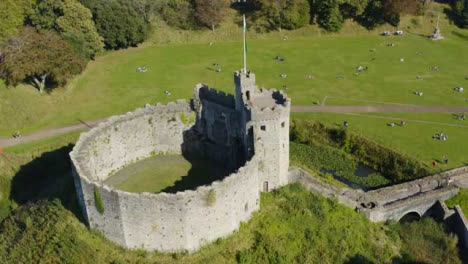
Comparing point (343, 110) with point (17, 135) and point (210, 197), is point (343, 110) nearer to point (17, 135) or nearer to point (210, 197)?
point (210, 197)

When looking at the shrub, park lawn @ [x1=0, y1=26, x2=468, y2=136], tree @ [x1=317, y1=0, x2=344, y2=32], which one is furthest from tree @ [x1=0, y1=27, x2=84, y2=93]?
tree @ [x1=317, y1=0, x2=344, y2=32]

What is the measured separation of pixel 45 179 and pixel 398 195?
47.4 metres

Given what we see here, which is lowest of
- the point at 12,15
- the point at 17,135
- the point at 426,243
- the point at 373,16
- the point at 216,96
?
the point at 426,243

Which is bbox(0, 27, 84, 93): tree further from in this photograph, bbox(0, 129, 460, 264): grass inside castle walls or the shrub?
the shrub

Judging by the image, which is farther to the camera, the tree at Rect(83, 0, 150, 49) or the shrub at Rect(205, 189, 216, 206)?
the tree at Rect(83, 0, 150, 49)

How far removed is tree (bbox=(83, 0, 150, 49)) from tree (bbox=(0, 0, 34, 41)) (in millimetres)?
12437

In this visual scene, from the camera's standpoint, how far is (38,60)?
79.5m

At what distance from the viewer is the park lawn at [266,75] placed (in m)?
80.0

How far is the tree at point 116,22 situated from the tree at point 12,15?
12437 millimetres

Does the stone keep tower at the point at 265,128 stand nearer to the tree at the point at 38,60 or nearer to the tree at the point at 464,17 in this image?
the tree at the point at 38,60

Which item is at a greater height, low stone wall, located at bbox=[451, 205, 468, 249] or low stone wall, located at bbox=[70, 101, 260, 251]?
low stone wall, located at bbox=[70, 101, 260, 251]

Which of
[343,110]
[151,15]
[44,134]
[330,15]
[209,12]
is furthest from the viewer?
[151,15]

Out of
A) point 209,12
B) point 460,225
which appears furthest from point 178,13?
point 460,225

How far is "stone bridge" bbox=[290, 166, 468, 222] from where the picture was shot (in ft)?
181
